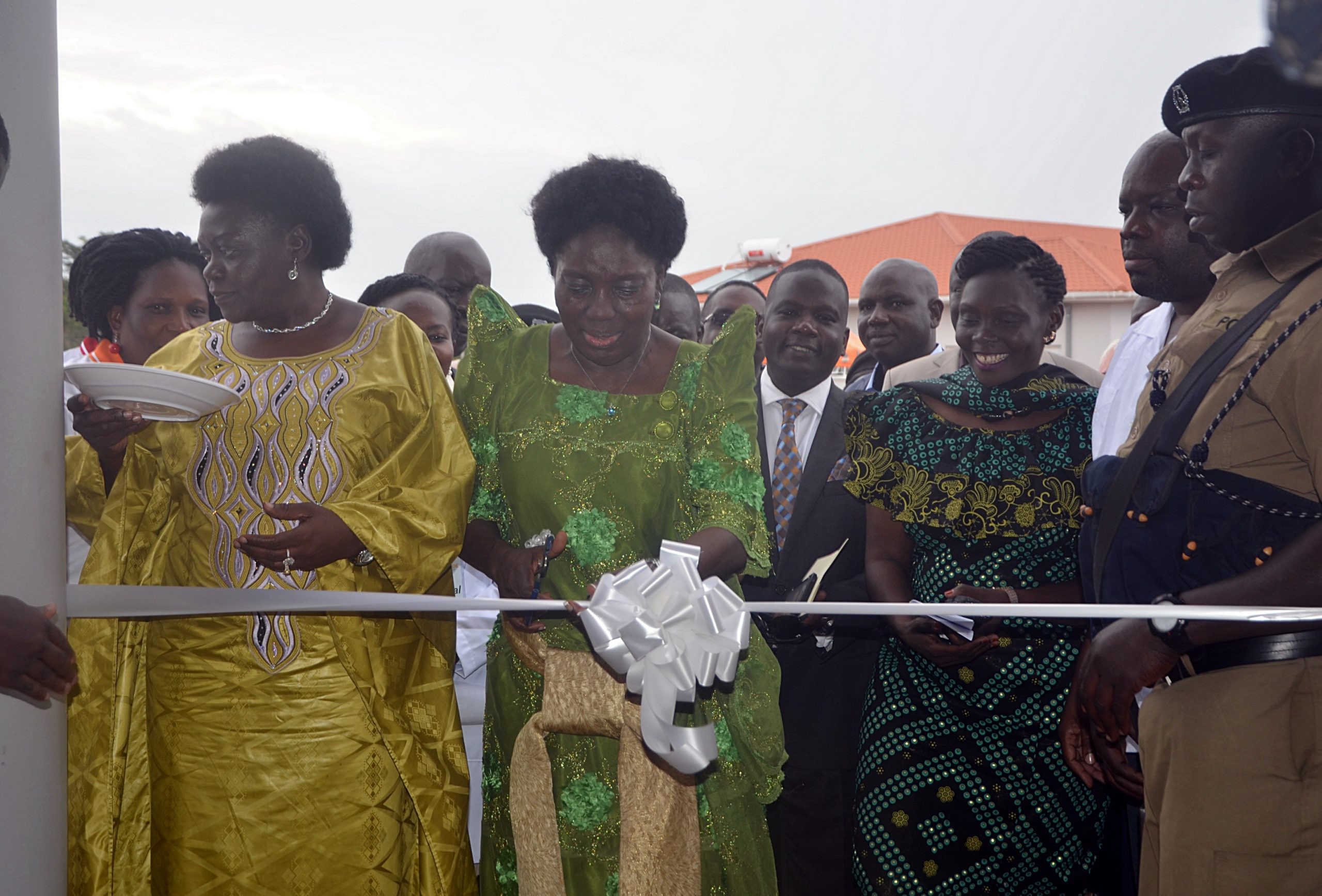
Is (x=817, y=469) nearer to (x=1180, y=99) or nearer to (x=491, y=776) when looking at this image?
(x=491, y=776)

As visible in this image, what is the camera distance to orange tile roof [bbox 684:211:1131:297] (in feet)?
82.0

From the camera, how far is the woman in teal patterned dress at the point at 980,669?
3.20 m

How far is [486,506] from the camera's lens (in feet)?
10.3

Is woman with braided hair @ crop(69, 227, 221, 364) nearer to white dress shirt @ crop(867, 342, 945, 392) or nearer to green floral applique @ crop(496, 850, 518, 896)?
green floral applique @ crop(496, 850, 518, 896)

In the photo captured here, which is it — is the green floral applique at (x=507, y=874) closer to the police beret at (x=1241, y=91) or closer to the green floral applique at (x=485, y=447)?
the green floral applique at (x=485, y=447)

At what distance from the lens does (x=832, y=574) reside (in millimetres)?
3920

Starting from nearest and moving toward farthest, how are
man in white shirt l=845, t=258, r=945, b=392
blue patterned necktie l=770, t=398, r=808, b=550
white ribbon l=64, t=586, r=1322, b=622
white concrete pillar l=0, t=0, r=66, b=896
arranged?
white concrete pillar l=0, t=0, r=66, b=896 → white ribbon l=64, t=586, r=1322, b=622 → blue patterned necktie l=770, t=398, r=808, b=550 → man in white shirt l=845, t=258, r=945, b=392

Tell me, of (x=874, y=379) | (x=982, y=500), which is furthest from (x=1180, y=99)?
(x=874, y=379)

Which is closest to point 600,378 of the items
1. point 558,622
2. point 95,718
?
point 558,622

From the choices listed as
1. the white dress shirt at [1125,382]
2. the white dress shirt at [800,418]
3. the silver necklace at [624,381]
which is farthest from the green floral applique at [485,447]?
the white dress shirt at [1125,382]

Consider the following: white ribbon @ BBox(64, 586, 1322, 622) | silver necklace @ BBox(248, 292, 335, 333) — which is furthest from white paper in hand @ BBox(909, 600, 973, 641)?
silver necklace @ BBox(248, 292, 335, 333)

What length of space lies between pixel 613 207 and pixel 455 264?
2.52m

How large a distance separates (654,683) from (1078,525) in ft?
5.05

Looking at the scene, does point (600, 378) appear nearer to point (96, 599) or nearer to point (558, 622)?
point (558, 622)
